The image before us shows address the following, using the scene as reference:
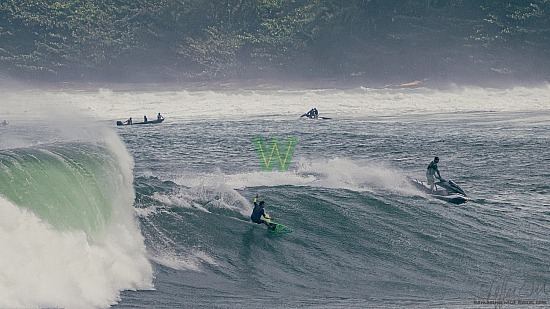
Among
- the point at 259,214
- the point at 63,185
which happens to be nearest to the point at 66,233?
the point at 63,185

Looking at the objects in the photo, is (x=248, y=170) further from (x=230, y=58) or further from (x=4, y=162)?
(x=230, y=58)

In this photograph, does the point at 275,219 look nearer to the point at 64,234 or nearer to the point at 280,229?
the point at 280,229

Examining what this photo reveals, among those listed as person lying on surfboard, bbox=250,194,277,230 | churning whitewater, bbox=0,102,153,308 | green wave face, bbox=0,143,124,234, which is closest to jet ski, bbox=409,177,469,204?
person lying on surfboard, bbox=250,194,277,230

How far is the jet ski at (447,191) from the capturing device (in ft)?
103

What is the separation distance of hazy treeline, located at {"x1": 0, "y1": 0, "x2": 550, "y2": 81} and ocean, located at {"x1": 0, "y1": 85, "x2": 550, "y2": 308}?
55252mm

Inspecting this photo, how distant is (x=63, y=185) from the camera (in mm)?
24703

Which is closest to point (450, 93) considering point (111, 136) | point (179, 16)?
point (179, 16)

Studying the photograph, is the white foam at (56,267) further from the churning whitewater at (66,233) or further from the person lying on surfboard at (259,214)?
the person lying on surfboard at (259,214)

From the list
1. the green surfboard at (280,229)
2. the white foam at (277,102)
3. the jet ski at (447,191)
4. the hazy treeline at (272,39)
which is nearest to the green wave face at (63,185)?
the green surfboard at (280,229)

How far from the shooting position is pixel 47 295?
58.3ft

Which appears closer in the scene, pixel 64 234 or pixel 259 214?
pixel 64 234

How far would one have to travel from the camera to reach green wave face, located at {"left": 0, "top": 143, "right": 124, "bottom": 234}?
2180 cm

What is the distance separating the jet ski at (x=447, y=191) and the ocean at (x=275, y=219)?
15.1 inches

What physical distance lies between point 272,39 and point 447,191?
80.0 meters
